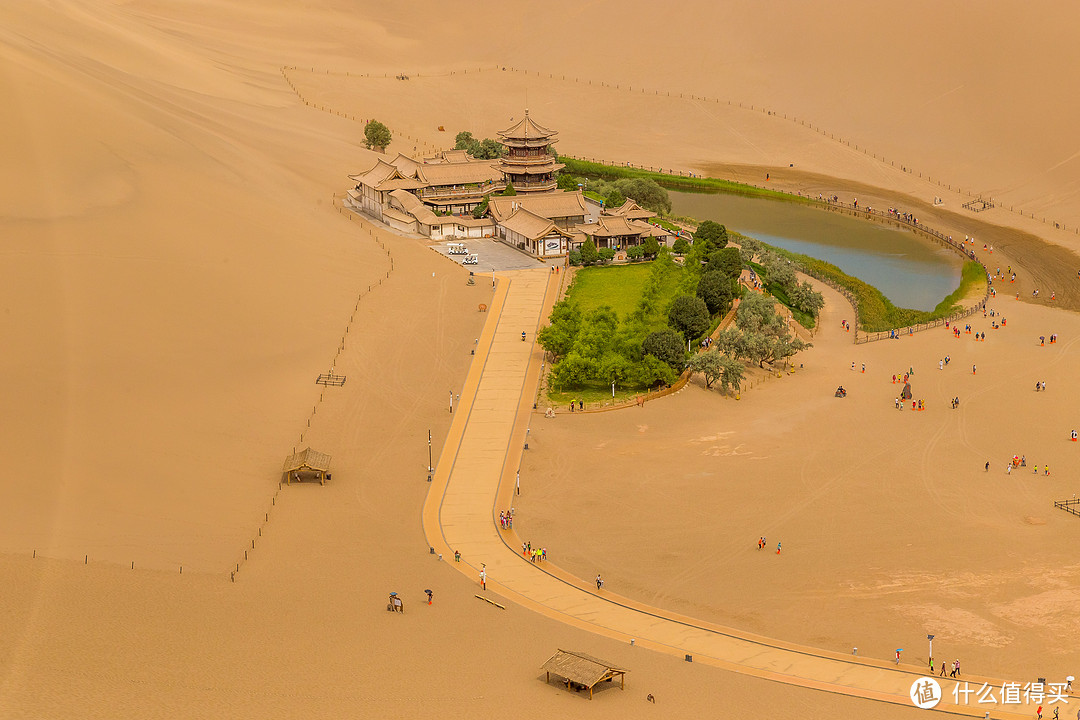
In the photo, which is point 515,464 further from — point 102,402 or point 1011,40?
point 1011,40

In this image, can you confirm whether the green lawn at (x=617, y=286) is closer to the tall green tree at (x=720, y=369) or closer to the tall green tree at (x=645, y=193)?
the tall green tree at (x=720, y=369)

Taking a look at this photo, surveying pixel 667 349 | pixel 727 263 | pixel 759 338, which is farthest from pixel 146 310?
pixel 727 263

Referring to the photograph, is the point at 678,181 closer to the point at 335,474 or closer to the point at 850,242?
the point at 850,242

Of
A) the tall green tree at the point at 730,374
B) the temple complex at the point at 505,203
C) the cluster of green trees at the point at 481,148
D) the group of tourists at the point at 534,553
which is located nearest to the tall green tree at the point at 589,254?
the temple complex at the point at 505,203

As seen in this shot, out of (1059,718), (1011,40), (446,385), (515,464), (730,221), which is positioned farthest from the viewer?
(1011,40)

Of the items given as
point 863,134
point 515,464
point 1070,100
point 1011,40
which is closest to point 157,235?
point 515,464

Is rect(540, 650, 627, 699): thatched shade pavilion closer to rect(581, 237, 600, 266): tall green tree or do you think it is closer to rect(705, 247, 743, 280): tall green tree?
rect(705, 247, 743, 280): tall green tree

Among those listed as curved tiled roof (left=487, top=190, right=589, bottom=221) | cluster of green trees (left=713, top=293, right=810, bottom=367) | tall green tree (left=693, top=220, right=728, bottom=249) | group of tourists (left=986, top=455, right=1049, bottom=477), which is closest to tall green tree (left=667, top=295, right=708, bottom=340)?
cluster of green trees (left=713, top=293, right=810, bottom=367)
